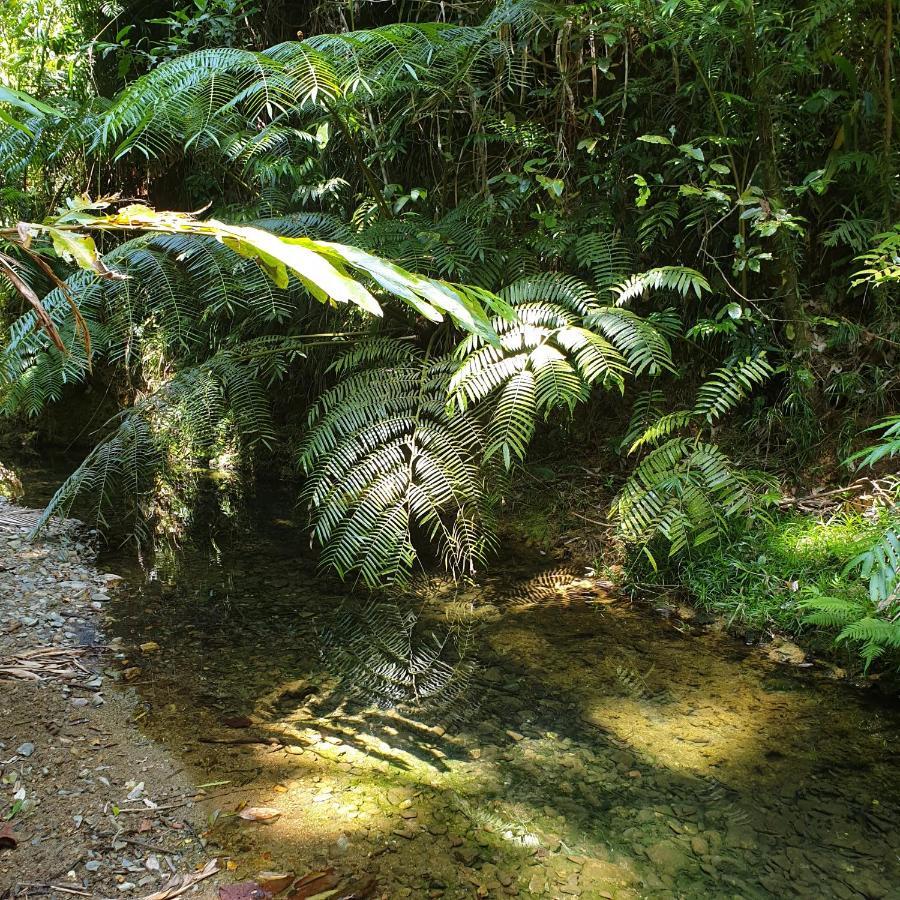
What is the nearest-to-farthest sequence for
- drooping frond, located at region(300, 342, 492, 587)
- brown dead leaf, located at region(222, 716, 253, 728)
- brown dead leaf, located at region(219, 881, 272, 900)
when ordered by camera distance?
brown dead leaf, located at region(219, 881, 272, 900) → brown dead leaf, located at region(222, 716, 253, 728) → drooping frond, located at region(300, 342, 492, 587)

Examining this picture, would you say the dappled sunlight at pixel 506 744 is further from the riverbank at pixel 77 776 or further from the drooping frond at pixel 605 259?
the drooping frond at pixel 605 259

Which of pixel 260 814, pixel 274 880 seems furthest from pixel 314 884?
pixel 260 814

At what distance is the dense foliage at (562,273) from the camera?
275cm

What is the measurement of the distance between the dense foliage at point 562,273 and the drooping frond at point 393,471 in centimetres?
1

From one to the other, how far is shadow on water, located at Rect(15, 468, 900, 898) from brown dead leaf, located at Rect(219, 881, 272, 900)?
0.12ft

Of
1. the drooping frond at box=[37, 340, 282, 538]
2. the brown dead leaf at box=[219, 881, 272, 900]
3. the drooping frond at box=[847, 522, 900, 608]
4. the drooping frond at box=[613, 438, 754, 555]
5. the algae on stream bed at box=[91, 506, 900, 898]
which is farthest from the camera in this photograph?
the drooping frond at box=[37, 340, 282, 538]

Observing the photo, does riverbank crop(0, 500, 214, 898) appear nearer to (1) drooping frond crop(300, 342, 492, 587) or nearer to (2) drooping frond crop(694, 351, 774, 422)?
(1) drooping frond crop(300, 342, 492, 587)

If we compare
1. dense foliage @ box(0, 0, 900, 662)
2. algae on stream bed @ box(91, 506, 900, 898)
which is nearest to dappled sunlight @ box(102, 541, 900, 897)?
algae on stream bed @ box(91, 506, 900, 898)

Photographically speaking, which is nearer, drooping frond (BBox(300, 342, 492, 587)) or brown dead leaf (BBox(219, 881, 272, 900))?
brown dead leaf (BBox(219, 881, 272, 900))

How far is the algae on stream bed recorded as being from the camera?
5.32 ft

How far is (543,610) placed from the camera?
9.27ft

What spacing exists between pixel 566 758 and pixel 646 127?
8.72 ft

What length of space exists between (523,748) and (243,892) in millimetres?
828

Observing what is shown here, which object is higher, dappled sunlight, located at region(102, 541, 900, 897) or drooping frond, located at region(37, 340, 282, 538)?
drooping frond, located at region(37, 340, 282, 538)
